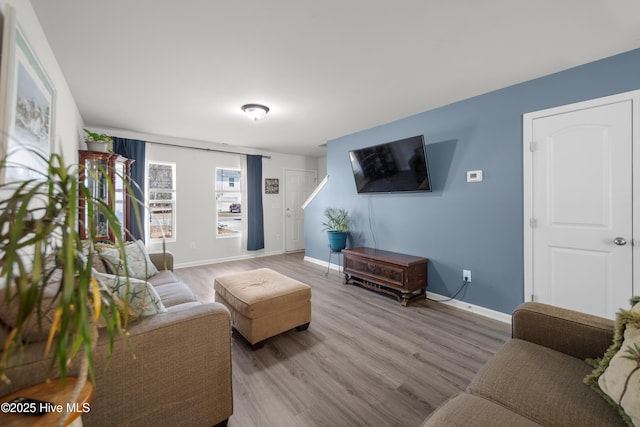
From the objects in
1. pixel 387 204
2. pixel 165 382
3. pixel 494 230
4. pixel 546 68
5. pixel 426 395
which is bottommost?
pixel 426 395

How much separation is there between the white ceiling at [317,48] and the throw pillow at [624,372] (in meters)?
1.75

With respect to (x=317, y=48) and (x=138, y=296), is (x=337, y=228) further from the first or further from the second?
(x=138, y=296)

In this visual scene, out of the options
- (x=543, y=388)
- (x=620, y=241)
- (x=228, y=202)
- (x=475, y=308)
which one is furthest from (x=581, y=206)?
(x=228, y=202)

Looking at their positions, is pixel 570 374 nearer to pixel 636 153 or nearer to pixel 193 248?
pixel 636 153

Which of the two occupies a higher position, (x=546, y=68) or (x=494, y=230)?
(x=546, y=68)

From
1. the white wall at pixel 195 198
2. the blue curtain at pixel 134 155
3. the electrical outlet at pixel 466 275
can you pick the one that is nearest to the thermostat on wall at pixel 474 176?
the electrical outlet at pixel 466 275

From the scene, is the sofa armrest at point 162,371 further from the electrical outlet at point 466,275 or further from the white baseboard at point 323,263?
the white baseboard at point 323,263

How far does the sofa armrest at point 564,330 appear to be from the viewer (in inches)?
47.0

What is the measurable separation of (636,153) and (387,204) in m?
2.30

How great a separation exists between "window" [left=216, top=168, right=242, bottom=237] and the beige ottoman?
2975mm

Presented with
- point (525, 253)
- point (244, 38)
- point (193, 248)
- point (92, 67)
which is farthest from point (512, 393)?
point (193, 248)

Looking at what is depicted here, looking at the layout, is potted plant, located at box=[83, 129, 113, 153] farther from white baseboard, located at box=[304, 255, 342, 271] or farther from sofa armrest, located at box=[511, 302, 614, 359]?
sofa armrest, located at box=[511, 302, 614, 359]

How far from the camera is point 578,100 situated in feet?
7.36

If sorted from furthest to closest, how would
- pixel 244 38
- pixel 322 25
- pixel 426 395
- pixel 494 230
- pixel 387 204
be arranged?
pixel 387 204, pixel 494 230, pixel 244 38, pixel 322 25, pixel 426 395
